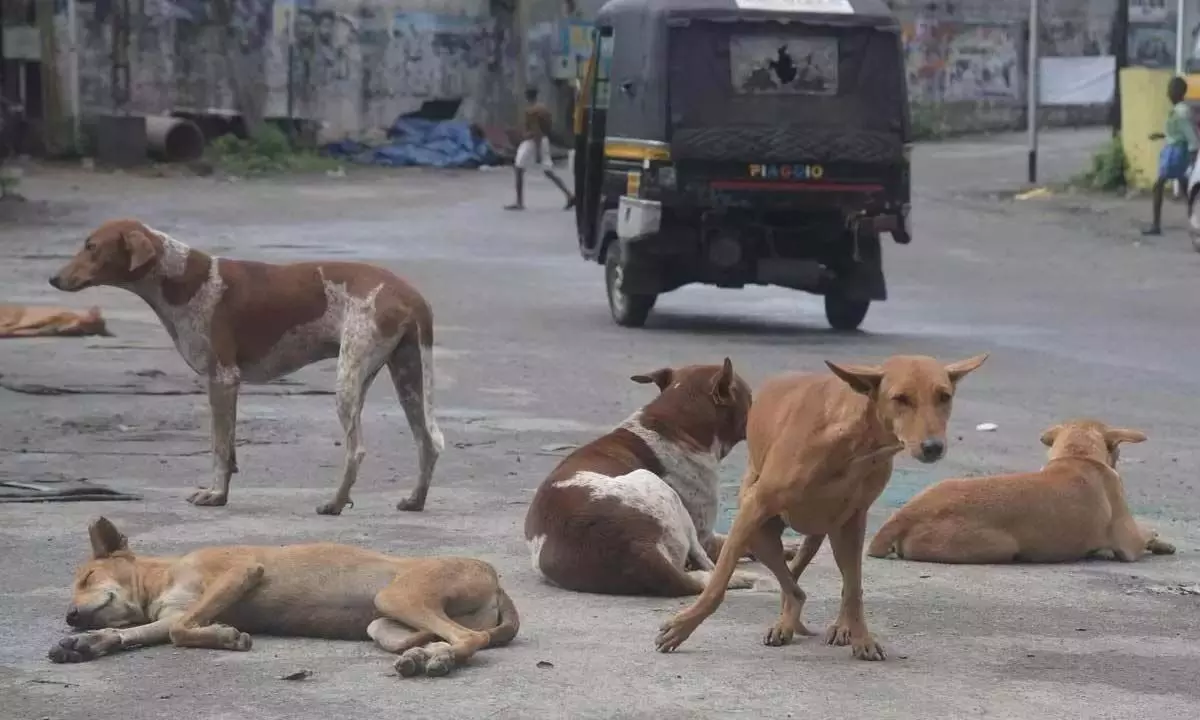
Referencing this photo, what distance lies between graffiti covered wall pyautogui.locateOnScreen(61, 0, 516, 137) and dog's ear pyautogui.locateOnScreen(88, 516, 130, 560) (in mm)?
36380

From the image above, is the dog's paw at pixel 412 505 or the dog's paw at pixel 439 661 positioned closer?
the dog's paw at pixel 439 661

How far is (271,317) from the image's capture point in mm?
9773

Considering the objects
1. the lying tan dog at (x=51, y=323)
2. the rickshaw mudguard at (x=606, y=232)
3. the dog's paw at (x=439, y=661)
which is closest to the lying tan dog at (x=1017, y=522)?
the dog's paw at (x=439, y=661)

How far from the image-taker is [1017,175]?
3738cm

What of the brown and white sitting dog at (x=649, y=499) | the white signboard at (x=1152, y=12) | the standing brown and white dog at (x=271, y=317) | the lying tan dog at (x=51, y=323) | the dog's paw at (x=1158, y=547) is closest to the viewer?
the brown and white sitting dog at (x=649, y=499)

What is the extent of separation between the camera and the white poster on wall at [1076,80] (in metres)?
47.6

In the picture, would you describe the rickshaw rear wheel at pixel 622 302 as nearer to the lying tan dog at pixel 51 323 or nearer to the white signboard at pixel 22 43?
the lying tan dog at pixel 51 323

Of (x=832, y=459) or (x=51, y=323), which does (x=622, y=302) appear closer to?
(x=51, y=323)

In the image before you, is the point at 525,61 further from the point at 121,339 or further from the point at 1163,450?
the point at 1163,450

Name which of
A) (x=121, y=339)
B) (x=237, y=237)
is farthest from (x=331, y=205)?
(x=121, y=339)

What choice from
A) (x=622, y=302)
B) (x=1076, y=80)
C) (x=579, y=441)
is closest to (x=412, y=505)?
(x=579, y=441)

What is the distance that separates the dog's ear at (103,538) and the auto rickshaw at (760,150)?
10.8 meters

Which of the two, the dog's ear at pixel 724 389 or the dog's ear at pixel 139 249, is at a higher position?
the dog's ear at pixel 139 249

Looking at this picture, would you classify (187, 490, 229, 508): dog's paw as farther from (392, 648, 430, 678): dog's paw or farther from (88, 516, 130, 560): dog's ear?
(392, 648, 430, 678): dog's paw
